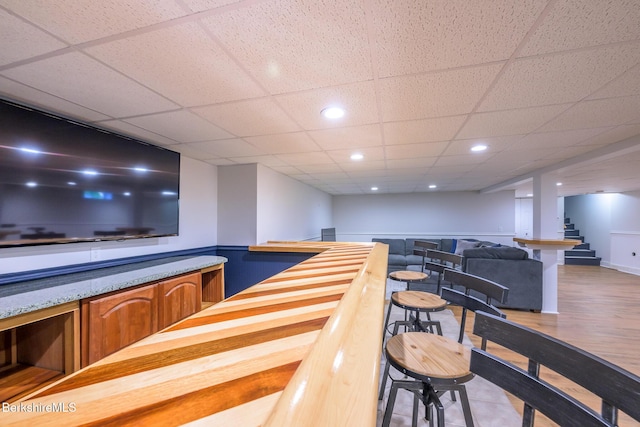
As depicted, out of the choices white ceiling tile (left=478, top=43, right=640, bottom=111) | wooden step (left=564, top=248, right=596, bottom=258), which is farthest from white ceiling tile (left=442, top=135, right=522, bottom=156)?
wooden step (left=564, top=248, right=596, bottom=258)

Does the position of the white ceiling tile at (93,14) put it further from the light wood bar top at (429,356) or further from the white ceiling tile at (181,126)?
the light wood bar top at (429,356)

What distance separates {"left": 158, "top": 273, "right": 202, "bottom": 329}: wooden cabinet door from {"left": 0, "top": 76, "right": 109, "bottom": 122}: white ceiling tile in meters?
1.44

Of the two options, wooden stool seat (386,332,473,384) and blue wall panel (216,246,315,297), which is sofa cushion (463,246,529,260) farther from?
wooden stool seat (386,332,473,384)

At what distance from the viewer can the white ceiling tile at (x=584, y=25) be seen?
37.6 inches

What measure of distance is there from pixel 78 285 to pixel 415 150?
3.24 metres

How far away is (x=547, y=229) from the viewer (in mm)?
3719

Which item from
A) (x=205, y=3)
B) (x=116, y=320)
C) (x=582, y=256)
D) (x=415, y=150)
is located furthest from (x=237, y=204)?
(x=582, y=256)

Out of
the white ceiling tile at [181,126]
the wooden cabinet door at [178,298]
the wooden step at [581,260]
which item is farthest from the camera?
the wooden step at [581,260]

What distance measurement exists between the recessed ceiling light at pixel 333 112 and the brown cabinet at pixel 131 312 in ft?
6.30

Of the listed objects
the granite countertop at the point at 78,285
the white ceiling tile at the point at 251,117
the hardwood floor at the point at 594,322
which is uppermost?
the white ceiling tile at the point at 251,117

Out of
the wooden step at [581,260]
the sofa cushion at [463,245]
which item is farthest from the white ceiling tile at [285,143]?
the wooden step at [581,260]

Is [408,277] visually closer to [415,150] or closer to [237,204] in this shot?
[415,150]

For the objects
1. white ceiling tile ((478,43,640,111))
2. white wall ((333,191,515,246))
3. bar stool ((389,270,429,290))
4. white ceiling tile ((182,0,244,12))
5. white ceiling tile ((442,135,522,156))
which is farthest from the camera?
white wall ((333,191,515,246))

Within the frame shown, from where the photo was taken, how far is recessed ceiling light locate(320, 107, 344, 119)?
184 centimetres
